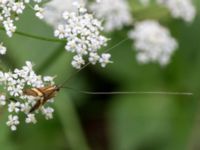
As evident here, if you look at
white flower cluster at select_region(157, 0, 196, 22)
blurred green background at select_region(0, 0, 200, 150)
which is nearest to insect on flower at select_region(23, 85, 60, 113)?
blurred green background at select_region(0, 0, 200, 150)

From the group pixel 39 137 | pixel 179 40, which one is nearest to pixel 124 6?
pixel 179 40

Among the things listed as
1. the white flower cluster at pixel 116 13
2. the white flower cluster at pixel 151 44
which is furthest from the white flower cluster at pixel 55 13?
the white flower cluster at pixel 151 44

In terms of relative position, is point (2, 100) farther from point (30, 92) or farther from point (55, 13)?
point (55, 13)

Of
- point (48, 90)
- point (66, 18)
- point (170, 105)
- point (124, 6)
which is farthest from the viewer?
point (170, 105)

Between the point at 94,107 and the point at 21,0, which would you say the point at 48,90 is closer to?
→ the point at 21,0

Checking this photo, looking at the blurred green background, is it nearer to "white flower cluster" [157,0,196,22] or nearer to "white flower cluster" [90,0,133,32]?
"white flower cluster" [90,0,133,32]

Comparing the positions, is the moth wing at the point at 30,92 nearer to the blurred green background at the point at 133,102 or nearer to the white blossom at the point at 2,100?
the white blossom at the point at 2,100
